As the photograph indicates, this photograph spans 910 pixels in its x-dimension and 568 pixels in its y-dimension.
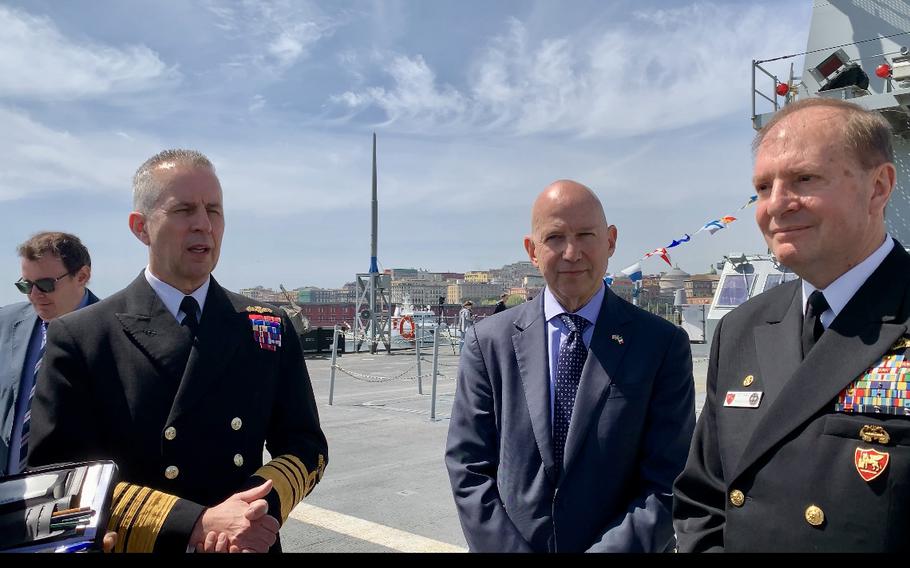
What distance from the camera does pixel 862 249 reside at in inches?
64.4

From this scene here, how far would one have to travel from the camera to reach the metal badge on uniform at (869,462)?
1454 mm

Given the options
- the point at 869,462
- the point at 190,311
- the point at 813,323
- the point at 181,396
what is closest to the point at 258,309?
the point at 190,311

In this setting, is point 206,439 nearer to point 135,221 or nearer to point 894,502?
point 135,221

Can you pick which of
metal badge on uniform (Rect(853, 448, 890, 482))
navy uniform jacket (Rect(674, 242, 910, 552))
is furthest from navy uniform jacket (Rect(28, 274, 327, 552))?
metal badge on uniform (Rect(853, 448, 890, 482))

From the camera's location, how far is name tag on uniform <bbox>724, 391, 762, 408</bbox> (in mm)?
1747

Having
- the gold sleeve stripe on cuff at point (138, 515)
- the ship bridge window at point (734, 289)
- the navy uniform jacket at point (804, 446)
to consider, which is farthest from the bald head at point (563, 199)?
the ship bridge window at point (734, 289)

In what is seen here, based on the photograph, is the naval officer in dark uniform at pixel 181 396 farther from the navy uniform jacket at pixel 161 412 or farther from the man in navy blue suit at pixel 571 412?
the man in navy blue suit at pixel 571 412

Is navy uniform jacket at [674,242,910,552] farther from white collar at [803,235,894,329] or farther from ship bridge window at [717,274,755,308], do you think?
ship bridge window at [717,274,755,308]

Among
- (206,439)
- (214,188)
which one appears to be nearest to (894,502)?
(206,439)

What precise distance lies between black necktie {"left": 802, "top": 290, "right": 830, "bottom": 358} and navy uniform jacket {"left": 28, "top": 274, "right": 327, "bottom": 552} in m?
1.61

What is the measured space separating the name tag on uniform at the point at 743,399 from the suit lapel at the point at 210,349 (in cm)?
158

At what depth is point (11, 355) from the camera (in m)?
3.30

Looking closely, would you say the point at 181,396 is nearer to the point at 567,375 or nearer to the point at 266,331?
the point at 266,331

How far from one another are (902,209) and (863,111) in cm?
1249
